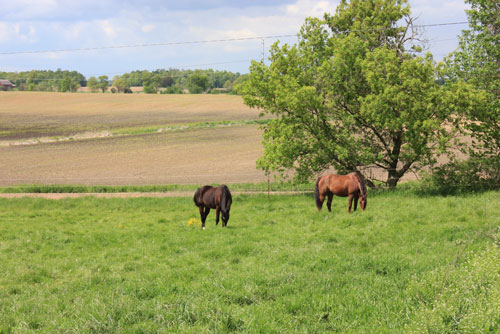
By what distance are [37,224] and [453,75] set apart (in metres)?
21.6

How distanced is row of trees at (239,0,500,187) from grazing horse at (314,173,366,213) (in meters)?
4.37

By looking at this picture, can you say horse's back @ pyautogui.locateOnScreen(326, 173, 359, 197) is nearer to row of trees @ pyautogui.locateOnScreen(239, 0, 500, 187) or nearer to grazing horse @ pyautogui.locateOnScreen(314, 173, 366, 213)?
grazing horse @ pyautogui.locateOnScreen(314, 173, 366, 213)

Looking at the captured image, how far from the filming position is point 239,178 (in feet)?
112

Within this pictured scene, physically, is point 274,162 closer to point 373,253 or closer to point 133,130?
point 373,253

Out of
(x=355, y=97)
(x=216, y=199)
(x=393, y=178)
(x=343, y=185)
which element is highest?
(x=355, y=97)

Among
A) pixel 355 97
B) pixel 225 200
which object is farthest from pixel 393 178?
pixel 225 200

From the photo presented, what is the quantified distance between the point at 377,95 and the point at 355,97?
200 cm

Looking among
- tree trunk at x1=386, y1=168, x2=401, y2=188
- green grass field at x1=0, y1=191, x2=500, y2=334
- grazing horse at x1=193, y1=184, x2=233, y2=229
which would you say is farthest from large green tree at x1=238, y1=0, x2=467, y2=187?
grazing horse at x1=193, y1=184, x2=233, y2=229

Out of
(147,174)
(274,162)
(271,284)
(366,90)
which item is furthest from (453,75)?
(147,174)

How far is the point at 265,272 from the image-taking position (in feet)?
32.8

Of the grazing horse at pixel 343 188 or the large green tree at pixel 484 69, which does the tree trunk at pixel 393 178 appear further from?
the grazing horse at pixel 343 188

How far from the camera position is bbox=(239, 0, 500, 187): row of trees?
2128cm

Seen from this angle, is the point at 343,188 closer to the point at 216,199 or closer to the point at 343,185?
the point at 343,185

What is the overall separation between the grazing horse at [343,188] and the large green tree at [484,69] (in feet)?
26.3
